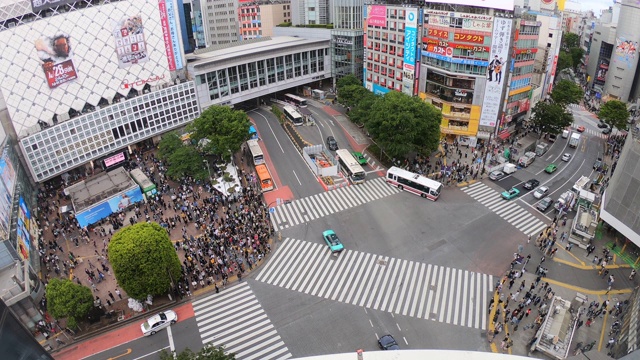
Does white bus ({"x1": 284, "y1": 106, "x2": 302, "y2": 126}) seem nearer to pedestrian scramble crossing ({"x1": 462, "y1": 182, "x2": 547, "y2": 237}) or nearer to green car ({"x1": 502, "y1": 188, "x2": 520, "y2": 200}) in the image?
pedestrian scramble crossing ({"x1": 462, "y1": 182, "x2": 547, "y2": 237})

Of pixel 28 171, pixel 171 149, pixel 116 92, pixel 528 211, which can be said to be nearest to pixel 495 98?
pixel 528 211

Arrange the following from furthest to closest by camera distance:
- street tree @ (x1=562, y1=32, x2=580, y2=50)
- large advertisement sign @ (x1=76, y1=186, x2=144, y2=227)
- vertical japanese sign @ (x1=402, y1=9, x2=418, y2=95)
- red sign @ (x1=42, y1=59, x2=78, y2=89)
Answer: street tree @ (x1=562, y1=32, x2=580, y2=50) < vertical japanese sign @ (x1=402, y1=9, x2=418, y2=95) < red sign @ (x1=42, y1=59, x2=78, y2=89) < large advertisement sign @ (x1=76, y1=186, x2=144, y2=227)

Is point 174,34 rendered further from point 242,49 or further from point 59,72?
point 242,49

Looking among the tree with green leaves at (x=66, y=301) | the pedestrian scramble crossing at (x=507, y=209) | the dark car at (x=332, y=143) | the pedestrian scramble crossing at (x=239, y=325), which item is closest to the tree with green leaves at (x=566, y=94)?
the pedestrian scramble crossing at (x=507, y=209)

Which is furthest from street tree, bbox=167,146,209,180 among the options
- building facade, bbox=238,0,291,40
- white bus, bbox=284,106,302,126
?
building facade, bbox=238,0,291,40

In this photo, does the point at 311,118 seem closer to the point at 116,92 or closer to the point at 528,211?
the point at 116,92

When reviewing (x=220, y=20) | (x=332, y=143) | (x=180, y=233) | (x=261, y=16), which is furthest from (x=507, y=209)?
(x=220, y=20)

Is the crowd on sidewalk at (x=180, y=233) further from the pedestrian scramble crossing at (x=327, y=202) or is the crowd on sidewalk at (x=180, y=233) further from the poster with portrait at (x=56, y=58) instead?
the poster with portrait at (x=56, y=58)
